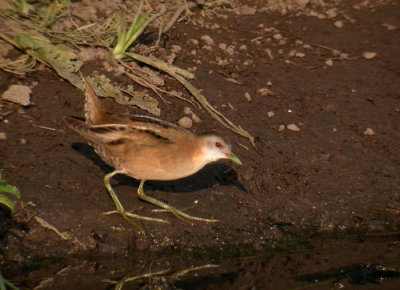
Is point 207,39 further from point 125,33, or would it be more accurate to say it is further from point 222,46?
point 125,33

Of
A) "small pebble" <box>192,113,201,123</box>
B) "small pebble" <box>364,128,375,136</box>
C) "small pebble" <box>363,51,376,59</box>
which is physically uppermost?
"small pebble" <box>192,113,201,123</box>

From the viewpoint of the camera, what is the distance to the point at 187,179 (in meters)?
5.89

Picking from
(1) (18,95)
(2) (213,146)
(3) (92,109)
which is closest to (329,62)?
(2) (213,146)

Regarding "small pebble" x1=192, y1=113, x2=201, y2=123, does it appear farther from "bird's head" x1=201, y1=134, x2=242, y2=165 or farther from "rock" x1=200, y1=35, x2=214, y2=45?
"rock" x1=200, y1=35, x2=214, y2=45

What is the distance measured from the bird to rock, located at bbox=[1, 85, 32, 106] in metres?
0.89

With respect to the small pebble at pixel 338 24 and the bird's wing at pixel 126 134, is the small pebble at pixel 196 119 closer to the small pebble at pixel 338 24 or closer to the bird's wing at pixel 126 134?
the bird's wing at pixel 126 134

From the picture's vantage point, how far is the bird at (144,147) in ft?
16.5

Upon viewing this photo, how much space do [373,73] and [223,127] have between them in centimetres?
284

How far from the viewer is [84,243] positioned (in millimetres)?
4719

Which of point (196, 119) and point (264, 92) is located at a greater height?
point (196, 119)

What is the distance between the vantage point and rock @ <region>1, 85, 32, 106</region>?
19.6ft

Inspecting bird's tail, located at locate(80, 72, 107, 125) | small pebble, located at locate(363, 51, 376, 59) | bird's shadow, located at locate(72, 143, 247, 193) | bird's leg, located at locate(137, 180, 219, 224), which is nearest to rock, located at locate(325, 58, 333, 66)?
small pebble, located at locate(363, 51, 376, 59)

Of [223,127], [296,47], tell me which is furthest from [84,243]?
[296,47]

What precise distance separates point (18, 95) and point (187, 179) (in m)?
1.89
